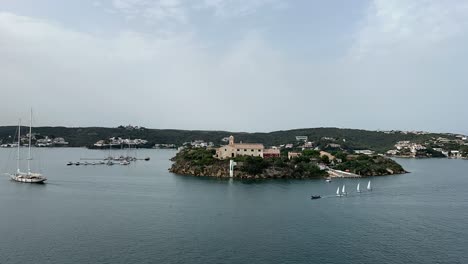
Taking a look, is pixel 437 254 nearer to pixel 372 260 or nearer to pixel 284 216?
pixel 372 260

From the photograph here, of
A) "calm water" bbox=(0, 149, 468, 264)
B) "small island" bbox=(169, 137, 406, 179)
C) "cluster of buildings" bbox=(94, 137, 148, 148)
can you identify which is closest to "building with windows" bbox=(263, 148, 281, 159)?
"small island" bbox=(169, 137, 406, 179)

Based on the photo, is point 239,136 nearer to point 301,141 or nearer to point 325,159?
point 301,141

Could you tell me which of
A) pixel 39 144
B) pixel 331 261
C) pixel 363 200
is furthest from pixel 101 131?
pixel 331 261

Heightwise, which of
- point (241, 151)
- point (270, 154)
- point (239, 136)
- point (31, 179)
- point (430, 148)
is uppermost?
point (239, 136)

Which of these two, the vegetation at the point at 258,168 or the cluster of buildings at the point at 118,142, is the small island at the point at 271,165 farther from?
the cluster of buildings at the point at 118,142

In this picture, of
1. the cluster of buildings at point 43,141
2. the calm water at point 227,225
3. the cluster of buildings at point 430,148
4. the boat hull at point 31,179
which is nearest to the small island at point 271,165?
the calm water at point 227,225

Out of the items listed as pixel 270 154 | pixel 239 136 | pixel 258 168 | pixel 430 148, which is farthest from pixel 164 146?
pixel 258 168
